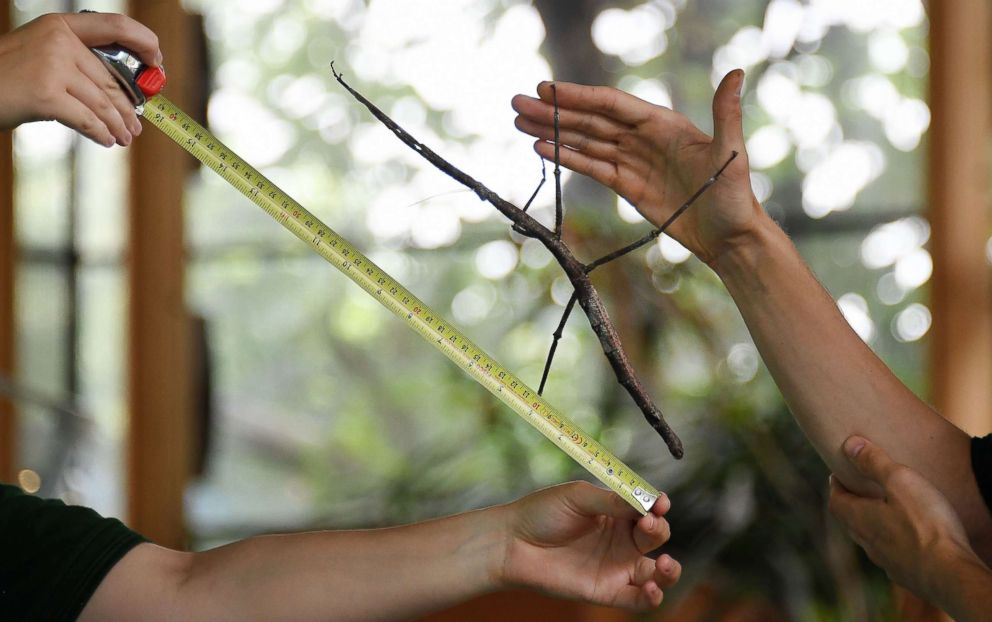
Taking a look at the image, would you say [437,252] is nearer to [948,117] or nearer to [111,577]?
[948,117]

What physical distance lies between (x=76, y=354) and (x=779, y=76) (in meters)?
2.21

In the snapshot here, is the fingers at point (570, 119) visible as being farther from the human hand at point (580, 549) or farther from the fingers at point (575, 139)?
the human hand at point (580, 549)

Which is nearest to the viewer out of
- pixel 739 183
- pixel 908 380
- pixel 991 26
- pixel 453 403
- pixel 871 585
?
pixel 739 183

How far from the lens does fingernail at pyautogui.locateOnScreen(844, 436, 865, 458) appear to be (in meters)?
1.21

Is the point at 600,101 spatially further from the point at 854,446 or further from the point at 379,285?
the point at 854,446

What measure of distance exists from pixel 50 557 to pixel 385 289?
511 millimetres

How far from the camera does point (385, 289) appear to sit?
1079 millimetres

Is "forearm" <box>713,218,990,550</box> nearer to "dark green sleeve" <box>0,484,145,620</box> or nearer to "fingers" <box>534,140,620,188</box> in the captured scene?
"fingers" <box>534,140,620,188</box>

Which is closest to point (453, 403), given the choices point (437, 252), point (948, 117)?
point (437, 252)

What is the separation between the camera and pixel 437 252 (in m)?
2.94

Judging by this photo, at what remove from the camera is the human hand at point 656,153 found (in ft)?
3.72

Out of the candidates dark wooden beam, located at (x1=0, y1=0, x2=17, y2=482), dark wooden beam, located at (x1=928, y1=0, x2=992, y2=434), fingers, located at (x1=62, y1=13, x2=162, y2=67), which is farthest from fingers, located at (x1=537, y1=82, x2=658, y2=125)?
dark wooden beam, located at (x1=0, y1=0, x2=17, y2=482)

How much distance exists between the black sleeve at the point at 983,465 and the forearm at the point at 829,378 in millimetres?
17

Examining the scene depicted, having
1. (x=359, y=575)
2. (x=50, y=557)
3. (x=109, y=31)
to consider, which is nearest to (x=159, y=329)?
(x=50, y=557)
